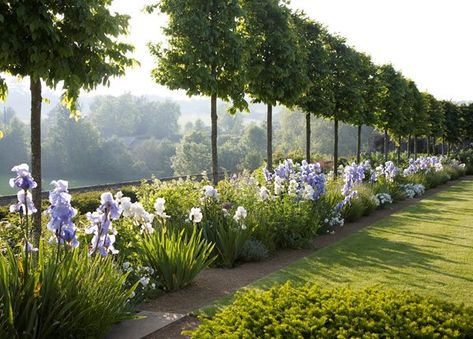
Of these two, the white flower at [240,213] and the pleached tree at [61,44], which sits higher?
the pleached tree at [61,44]

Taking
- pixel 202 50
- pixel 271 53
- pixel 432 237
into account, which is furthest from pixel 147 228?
pixel 271 53

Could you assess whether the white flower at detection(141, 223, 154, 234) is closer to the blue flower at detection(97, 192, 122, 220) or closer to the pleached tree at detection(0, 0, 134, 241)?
the pleached tree at detection(0, 0, 134, 241)

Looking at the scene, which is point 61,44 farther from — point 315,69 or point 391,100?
point 391,100

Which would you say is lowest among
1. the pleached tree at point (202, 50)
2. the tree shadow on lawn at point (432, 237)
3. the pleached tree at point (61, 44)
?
the tree shadow on lawn at point (432, 237)

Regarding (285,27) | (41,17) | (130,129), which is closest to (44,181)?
(130,129)

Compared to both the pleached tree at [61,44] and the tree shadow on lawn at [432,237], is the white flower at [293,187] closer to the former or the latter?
the tree shadow on lawn at [432,237]

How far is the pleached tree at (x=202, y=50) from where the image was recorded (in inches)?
452

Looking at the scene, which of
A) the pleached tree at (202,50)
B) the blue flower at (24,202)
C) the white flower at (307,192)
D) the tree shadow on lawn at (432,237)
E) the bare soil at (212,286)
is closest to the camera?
the blue flower at (24,202)

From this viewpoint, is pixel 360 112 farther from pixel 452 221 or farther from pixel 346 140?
pixel 346 140

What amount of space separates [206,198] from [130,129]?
141 m

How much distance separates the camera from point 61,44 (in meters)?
5.81

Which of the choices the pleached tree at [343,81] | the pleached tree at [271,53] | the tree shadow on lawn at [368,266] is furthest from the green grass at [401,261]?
the pleached tree at [343,81]

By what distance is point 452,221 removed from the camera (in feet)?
43.8

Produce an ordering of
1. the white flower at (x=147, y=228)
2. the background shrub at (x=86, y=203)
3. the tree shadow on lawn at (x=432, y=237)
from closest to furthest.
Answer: the white flower at (x=147, y=228), the tree shadow on lawn at (x=432, y=237), the background shrub at (x=86, y=203)
